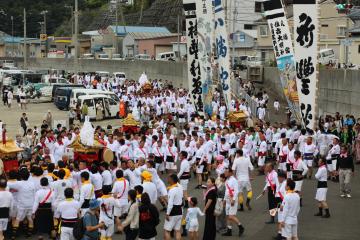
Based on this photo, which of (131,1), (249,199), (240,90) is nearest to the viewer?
(249,199)

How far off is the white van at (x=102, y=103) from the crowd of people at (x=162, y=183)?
12.1 metres

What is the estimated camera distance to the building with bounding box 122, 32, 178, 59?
2972 inches

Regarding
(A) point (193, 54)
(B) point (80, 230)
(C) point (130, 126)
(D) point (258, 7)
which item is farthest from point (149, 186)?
(D) point (258, 7)

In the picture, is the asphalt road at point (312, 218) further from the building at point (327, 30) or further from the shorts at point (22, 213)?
the building at point (327, 30)

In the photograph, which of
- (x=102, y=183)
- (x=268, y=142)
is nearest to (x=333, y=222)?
(x=102, y=183)

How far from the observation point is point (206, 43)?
992 inches

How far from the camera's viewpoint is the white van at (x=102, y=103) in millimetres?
34438

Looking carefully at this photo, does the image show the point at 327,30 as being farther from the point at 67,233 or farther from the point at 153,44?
the point at 67,233

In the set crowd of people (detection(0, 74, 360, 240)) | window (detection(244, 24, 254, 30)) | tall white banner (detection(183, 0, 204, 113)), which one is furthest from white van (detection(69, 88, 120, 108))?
window (detection(244, 24, 254, 30))

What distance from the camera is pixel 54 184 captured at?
41.8 feet

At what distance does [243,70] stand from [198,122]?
21.9 meters

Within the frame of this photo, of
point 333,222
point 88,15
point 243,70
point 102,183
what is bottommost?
A: point 333,222

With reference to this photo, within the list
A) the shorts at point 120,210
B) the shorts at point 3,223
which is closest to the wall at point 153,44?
the shorts at point 120,210

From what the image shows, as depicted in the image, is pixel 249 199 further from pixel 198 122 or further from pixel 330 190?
pixel 198 122
